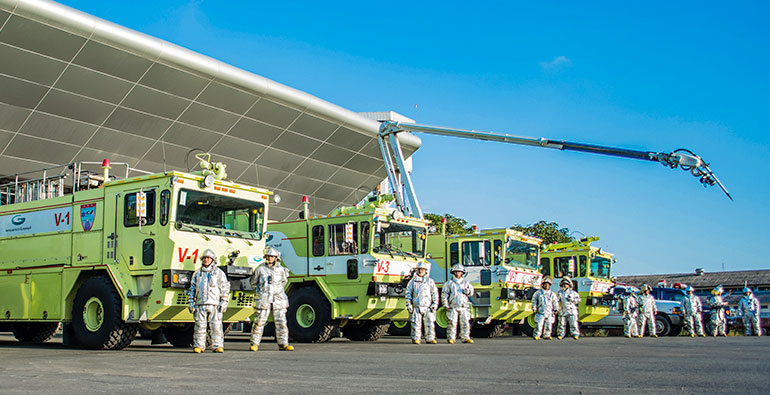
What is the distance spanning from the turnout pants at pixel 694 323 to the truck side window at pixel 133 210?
54.3ft

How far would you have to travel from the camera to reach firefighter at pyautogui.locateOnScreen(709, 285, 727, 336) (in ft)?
75.8

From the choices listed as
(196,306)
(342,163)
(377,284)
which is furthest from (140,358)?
(342,163)

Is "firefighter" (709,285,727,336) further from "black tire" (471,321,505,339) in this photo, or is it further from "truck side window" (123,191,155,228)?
"truck side window" (123,191,155,228)

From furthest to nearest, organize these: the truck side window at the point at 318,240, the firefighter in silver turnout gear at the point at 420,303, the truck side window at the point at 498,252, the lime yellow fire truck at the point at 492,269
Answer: the truck side window at the point at 498,252
the lime yellow fire truck at the point at 492,269
the truck side window at the point at 318,240
the firefighter in silver turnout gear at the point at 420,303

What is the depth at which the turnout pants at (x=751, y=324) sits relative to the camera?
22984 mm

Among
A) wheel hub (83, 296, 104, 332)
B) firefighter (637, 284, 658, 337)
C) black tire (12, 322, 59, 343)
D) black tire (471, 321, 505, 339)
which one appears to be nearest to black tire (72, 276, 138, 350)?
wheel hub (83, 296, 104, 332)

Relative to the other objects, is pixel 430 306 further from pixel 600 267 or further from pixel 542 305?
pixel 600 267

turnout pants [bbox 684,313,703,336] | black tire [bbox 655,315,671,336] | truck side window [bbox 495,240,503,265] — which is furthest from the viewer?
black tire [bbox 655,315,671,336]

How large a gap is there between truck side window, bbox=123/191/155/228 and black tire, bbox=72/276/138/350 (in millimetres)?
1054

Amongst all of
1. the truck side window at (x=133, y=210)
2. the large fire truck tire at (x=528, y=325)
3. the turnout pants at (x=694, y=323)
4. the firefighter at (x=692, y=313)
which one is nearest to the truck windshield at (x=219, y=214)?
the truck side window at (x=133, y=210)

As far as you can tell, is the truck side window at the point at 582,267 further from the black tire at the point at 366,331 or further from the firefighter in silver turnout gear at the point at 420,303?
the firefighter in silver turnout gear at the point at 420,303

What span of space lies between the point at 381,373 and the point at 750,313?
64.2ft

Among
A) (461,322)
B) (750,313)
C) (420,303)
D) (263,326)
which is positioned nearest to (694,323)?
(750,313)

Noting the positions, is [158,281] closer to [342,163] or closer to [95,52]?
[95,52]
